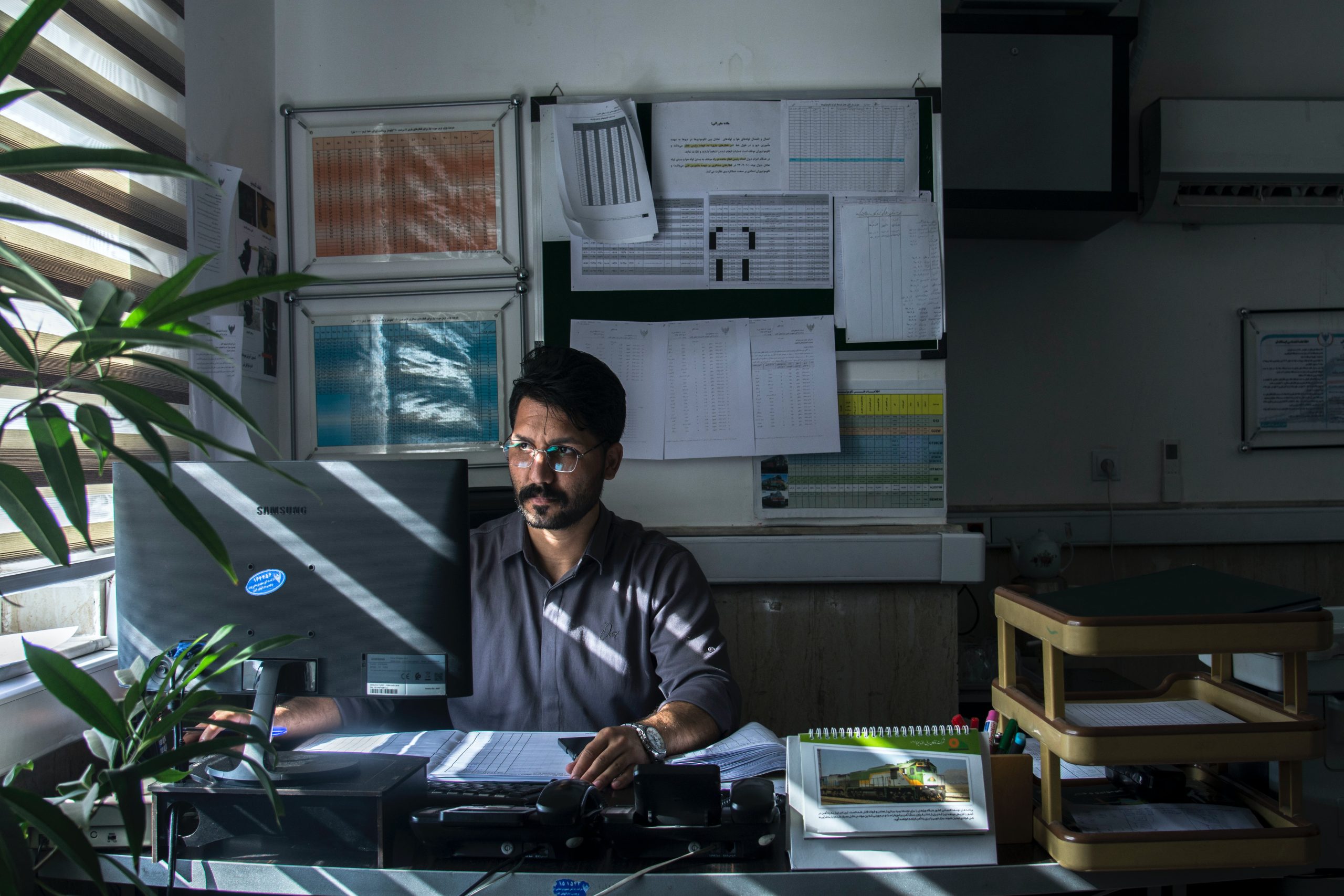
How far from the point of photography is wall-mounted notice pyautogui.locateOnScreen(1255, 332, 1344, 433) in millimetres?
2961

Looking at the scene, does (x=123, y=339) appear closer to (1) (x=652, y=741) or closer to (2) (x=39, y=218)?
(2) (x=39, y=218)

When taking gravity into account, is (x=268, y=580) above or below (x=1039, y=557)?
above

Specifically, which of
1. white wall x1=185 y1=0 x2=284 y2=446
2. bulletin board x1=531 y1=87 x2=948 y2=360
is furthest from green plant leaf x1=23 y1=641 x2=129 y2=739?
bulletin board x1=531 y1=87 x2=948 y2=360

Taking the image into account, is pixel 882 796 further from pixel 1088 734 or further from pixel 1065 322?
pixel 1065 322

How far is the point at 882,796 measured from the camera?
91cm

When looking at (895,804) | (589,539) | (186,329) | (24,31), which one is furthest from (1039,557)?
(24,31)

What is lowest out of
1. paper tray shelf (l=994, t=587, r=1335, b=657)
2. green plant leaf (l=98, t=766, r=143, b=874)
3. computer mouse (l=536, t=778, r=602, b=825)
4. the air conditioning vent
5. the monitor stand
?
computer mouse (l=536, t=778, r=602, b=825)

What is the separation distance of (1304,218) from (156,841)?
3570 millimetres

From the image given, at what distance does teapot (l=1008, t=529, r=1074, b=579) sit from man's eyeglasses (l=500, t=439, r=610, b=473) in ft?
5.69

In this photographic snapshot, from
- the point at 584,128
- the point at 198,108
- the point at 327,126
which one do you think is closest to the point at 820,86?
the point at 584,128

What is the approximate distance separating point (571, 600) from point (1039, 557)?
172 centimetres

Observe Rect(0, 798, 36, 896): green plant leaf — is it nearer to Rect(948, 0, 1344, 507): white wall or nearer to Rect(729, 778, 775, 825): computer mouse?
Rect(729, 778, 775, 825): computer mouse

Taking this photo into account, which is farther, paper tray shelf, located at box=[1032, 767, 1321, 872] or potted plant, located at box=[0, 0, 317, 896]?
paper tray shelf, located at box=[1032, 767, 1321, 872]

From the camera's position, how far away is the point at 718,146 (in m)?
2.14
